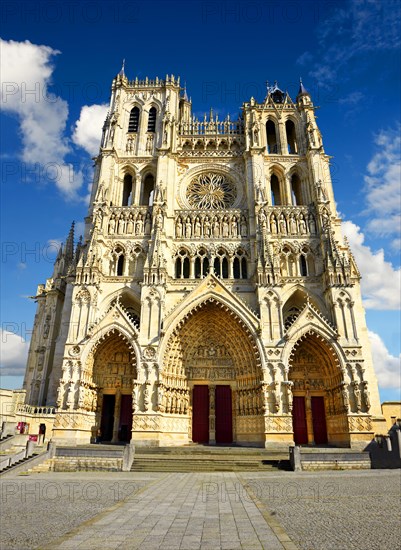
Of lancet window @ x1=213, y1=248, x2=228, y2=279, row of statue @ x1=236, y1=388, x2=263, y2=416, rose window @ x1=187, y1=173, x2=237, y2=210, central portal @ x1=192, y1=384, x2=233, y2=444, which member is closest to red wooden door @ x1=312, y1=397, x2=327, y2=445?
row of statue @ x1=236, y1=388, x2=263, y2=416

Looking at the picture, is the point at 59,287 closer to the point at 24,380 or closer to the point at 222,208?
the point at 24,380

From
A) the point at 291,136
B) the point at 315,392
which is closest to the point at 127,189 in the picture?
the point at 291,136

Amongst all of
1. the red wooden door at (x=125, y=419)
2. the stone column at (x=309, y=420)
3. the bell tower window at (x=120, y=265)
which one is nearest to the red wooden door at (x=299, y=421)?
the stone column at (x=309, y=420)

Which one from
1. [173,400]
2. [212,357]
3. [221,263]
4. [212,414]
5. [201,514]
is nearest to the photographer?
[201,514]

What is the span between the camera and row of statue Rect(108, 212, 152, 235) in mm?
26109

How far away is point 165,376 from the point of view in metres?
21.4

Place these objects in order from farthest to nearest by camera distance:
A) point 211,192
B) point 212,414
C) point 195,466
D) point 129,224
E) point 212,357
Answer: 1. point 211,192
2. point 129,224
3. point 212,357
4. point 212,414
5. point 195,466

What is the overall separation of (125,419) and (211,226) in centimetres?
1414

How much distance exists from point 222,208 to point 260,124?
8708 mm

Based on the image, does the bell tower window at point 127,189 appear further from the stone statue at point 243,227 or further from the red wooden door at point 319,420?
the red wooden door at point 319,420

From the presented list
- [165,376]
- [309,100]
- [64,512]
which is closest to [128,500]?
[64,512]

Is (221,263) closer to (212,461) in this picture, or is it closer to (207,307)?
(207,307)

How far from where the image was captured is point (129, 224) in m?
26.5

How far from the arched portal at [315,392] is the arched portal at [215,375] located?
3017 mm
